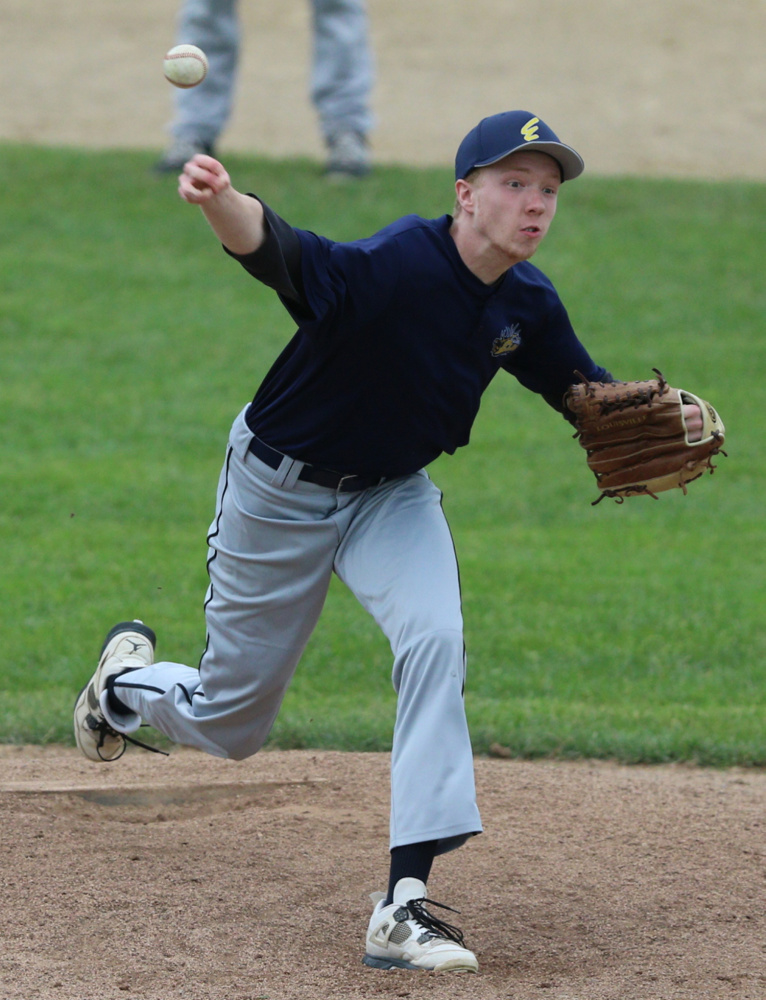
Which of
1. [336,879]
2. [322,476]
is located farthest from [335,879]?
[322,476]

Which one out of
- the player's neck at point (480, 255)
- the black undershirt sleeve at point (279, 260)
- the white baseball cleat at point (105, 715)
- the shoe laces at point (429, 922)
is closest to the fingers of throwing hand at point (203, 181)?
the black undershirt sleeve at point (279, 260)

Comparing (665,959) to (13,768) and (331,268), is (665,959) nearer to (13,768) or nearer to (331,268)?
(331,268)

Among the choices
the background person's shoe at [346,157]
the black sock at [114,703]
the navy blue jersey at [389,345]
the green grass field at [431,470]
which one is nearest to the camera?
the navy blue jersey at [389,345]

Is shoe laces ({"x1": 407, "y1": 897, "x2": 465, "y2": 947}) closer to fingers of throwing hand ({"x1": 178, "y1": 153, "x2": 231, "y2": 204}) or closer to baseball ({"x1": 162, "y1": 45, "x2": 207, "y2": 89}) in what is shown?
fingers of throwing hand ({"x1": 178, "y1": 153, "x2": 231, "y2": 204})

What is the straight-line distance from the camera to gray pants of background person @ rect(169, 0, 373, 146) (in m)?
12.8

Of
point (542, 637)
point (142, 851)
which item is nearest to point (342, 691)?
point (542, 637)

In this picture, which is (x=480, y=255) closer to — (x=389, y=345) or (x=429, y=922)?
(x=389, y=345)

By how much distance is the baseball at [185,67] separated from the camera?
12.1ft

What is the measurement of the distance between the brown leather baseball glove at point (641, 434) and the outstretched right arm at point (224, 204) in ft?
4.26

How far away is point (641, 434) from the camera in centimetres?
435

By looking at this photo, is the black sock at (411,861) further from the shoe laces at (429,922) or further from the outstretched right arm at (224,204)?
Result: the outstretched right arm at (224,204)

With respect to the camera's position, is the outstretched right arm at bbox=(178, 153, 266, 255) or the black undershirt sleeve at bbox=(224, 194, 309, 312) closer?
the outstretched right arm at bbox=(178, 153, 266, 255)

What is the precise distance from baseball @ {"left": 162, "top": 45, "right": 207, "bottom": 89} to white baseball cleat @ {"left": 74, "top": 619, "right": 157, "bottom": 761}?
77.6 inches

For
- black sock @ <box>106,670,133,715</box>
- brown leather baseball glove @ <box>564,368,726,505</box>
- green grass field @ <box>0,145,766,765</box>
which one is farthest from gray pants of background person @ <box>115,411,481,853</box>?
green grass field @ <box>0,145,766,765</box>
